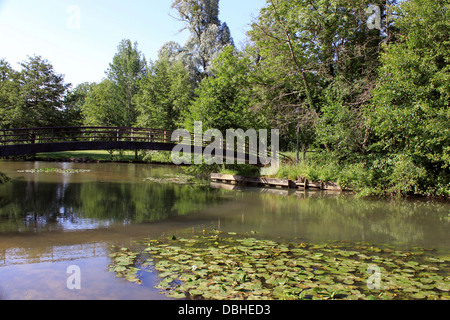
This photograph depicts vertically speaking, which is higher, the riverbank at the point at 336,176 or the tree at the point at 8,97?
the tree at the point at 8,97

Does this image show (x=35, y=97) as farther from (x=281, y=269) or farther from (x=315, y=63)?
(x=281, y=269)

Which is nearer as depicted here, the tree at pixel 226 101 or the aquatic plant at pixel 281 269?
the aquatic plant at pixel 281 269

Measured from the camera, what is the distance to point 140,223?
11.7 m

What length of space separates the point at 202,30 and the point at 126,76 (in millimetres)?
12354

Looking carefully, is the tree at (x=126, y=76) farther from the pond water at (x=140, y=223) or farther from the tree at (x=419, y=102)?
the tree at (x=419, y=102)

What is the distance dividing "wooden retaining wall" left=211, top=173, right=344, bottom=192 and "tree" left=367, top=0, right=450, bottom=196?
3.61 m

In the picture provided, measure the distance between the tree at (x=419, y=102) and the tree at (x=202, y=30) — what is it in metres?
27.3

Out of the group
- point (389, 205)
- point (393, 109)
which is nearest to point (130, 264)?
point (389, 205)

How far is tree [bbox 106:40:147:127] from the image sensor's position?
4775 centimetres

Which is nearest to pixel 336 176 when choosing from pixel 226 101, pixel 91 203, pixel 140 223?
Result: pixel 226 101

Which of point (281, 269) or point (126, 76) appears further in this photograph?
point (126, 76)

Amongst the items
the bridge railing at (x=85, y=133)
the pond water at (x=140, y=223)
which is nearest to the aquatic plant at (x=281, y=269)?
the pond water at (x=140, y=223)

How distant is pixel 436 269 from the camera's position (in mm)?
7250

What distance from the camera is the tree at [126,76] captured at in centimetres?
4775
